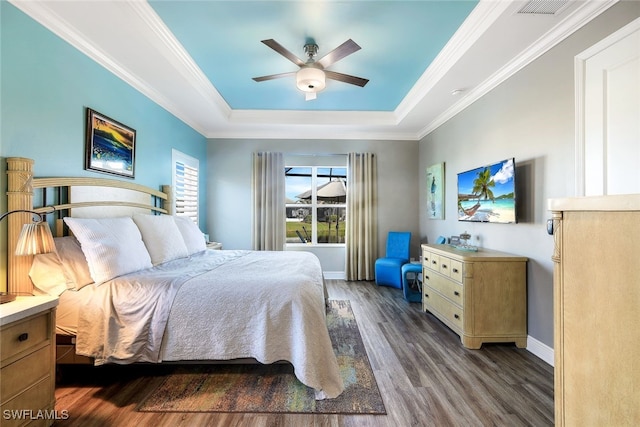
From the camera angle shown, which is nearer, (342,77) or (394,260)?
(342,77)

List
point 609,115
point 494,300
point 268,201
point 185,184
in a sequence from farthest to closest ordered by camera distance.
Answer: point 268,201
point 185,184
point 494,300
point 609,115

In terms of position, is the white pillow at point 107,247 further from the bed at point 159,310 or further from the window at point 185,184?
the window at point 185,184

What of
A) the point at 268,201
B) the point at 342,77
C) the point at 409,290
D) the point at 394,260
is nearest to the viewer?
the point at 342,77

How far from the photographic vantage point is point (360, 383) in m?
2.11

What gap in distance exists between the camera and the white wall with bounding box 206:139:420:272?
528 centimetres

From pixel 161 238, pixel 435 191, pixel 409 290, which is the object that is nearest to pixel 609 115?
pixel 435 191

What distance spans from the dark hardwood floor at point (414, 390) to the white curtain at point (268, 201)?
2760 mm

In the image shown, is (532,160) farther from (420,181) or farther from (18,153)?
(18,153)

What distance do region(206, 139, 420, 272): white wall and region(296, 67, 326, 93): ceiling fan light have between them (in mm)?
2385

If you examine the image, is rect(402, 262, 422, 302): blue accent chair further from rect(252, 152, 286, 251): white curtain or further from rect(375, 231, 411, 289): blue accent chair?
rect(252, 152, 286, 251): white curtain

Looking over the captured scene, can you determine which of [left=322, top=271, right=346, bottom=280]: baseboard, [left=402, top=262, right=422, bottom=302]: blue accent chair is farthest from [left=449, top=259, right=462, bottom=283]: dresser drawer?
[left=322, top=271, right=346, bottom=280]: baseboard

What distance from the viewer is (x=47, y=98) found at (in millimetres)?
2137

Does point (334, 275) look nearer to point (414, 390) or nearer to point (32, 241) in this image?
point (414, 390)

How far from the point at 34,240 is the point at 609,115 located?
366 cm
